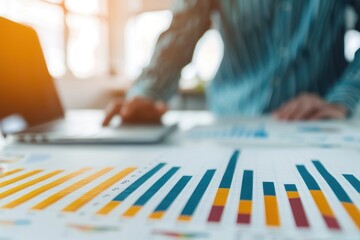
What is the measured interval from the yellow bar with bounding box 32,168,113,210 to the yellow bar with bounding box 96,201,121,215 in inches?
1.5

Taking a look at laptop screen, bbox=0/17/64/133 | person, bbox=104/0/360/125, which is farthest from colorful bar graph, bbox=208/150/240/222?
person, bbox=104/0/360/125

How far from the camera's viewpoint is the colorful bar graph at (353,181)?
261mm

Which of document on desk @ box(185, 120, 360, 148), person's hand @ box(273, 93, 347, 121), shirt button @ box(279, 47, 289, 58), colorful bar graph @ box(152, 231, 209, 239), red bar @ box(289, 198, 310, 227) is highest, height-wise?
shirt button @ box(279, 47, 289, 58)

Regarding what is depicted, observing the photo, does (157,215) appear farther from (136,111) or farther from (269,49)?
(269,49)

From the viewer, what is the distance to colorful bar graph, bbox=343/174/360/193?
26cm

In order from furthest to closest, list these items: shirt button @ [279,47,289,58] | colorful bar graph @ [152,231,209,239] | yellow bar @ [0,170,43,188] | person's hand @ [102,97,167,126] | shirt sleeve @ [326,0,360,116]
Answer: shirt button @ [279,47,289,58]
shirt sleeve @ [326,0,360,116]
person's hand @ [102,97,167,126]
yellow bar @ [0,170,43,188]
colorful bar graph @ [152,231,209,239]

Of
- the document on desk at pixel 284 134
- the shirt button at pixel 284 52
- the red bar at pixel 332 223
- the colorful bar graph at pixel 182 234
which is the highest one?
the shirt button at pixel 284 52

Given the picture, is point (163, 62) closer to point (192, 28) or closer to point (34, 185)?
point (192, 28)

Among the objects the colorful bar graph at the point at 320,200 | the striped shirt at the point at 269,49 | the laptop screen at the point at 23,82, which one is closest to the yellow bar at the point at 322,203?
the colorful bar graph at the point at 320,200

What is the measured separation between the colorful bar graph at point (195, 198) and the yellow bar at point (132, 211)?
27mm

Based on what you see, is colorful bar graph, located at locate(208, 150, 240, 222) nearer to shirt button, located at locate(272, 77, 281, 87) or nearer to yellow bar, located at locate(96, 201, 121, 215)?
yellow bar, located at locate(96, 201, 121, 215)

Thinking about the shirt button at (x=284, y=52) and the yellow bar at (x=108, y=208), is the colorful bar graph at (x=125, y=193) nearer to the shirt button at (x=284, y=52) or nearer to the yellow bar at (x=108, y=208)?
the yellow bar at (x=108, y=208)

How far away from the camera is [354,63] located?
0.83 meters

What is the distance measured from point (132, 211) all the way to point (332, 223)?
4.4 inches
